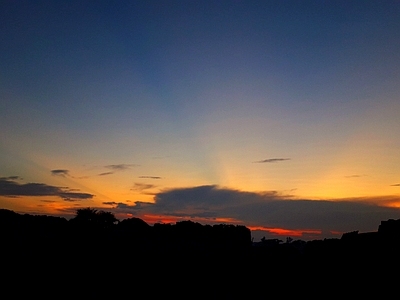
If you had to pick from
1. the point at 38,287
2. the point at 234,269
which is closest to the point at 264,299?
the point at 234,269

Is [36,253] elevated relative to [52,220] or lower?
lower

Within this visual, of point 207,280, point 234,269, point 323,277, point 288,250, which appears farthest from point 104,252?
point 288,250

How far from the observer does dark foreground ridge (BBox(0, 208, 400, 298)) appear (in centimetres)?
2469

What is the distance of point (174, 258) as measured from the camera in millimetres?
30109

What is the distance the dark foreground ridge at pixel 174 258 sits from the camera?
972 inches

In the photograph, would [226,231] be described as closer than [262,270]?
No

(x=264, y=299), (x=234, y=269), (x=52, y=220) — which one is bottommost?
(x=264, y=299)

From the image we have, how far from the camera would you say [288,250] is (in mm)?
38062

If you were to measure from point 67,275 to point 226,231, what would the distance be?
18.8 meters

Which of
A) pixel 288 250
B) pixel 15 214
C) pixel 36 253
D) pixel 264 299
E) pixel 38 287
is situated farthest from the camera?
pixel 288 250

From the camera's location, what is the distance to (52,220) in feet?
91.1

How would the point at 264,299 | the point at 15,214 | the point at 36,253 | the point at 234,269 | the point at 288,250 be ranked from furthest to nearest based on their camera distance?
the point at 288,250 < the point at 234,269 < the point at 264,299 < the point at 15,214 < the point at 36,253

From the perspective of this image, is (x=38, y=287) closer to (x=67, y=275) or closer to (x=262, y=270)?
(x=67, y=275)

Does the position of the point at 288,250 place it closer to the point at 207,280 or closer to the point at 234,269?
the point at 234,269
